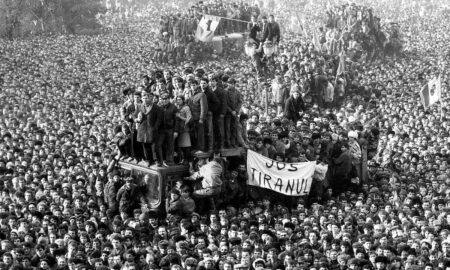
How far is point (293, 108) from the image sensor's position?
95.0ft

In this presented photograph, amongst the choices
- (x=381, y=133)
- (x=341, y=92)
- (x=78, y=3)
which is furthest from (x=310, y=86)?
(x=78, y=3)

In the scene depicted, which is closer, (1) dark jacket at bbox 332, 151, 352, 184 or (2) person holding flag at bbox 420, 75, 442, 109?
(1) dark jacket at bbox 332, 151, 352, 184

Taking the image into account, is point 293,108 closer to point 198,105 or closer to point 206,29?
point 198,105

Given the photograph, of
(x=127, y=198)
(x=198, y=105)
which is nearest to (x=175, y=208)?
(x=127, y=198)

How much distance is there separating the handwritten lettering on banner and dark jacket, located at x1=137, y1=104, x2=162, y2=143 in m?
2.18

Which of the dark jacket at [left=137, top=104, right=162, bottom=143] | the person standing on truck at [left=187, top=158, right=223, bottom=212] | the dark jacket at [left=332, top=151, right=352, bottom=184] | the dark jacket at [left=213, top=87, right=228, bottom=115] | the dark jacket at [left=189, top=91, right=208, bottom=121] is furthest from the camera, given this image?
the dark jacket at [left=332, top=151, right=352, bottom=184]

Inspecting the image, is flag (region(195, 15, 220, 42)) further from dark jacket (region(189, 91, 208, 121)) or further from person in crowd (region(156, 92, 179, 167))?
person in crowd (region(156, 92, 179, 167))

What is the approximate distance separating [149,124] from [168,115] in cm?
Answer: 48

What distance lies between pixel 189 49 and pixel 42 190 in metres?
21.7

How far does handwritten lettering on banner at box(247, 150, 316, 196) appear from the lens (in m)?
22.3

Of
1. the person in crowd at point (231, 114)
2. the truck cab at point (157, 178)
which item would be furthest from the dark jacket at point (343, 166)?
the truck cab at point (157, 178)

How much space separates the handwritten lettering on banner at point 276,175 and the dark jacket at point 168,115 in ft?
6.09

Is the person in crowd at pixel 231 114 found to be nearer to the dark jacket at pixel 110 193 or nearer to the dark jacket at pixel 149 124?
the dark jacket at pixel 149 124

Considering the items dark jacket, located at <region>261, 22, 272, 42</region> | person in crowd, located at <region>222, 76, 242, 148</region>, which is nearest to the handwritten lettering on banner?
person in crowd, located at <region>222, 76, 242, 148</region>
